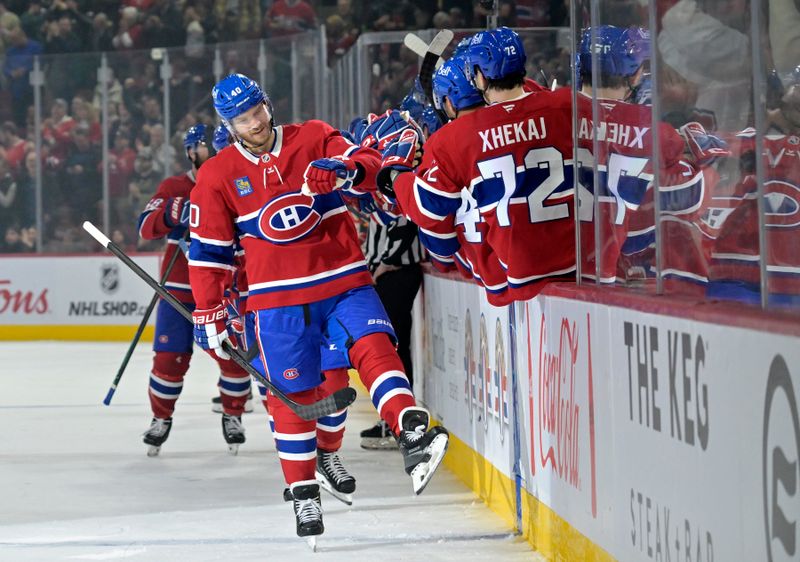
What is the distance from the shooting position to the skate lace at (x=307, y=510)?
12.8ft

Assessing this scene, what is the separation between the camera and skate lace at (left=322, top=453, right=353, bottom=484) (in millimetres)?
4531

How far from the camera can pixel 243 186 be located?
4098 mm

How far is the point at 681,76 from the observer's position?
250 centimetres

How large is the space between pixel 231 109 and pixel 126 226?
844 cm

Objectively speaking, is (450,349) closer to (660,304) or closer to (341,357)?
(341,357)

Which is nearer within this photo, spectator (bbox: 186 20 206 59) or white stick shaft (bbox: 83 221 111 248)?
white stick shaft (bbox: 83 221 111 248)

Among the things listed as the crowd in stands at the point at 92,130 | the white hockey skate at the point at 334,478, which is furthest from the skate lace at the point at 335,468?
the crowd in stands at the point at 92,130

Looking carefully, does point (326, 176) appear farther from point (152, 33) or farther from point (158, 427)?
point (152, 33)

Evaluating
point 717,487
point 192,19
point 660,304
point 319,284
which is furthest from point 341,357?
point 192,19

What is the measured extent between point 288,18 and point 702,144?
1206cm

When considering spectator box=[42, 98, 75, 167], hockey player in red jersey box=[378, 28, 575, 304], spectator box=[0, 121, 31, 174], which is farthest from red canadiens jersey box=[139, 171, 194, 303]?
spectator box=[0, 121, 31, 174]

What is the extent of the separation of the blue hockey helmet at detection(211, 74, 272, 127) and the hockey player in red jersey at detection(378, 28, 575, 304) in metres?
0.60

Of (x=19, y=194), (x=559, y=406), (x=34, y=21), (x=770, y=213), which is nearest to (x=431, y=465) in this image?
(x=559, y=406)

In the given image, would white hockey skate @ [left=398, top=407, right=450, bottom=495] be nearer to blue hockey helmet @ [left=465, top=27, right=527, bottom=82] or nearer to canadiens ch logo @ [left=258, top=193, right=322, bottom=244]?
canadiens ch logo @ [left=258, top=193, right=322, bottom=244]
